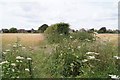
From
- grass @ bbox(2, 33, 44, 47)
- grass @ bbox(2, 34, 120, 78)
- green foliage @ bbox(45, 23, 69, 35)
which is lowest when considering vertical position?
grass @ bbox(2, 34, 120, 78)

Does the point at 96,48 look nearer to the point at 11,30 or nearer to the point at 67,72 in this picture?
the point at 67,72

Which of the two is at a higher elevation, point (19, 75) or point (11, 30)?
point (11, 30)

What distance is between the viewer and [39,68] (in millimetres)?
7035

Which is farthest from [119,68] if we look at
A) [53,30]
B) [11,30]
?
[53,30]

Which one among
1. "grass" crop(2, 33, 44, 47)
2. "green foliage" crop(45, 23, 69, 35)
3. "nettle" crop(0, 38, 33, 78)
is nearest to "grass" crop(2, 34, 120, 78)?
"nettle" crop(0, 38, 33, 78)

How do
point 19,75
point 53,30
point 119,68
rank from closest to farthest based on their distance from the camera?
point 19,75, point 119,68, point 53,30

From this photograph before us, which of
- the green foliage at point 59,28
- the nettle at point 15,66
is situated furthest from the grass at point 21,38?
the nettle at point 15,66

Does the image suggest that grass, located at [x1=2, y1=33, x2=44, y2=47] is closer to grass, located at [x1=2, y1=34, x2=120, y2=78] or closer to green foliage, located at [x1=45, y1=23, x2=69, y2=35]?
green foliage, located at [x1=45, y1=23, x2=69, y2=35]

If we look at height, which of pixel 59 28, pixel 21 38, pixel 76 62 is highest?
pixel 59 28

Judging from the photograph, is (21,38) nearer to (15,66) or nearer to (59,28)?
(59,28)

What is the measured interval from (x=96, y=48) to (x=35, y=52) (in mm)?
1899

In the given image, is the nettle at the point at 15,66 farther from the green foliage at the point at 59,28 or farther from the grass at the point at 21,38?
the green foliage at the point at 59,28

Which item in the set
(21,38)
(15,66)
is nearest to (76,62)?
(15,66)

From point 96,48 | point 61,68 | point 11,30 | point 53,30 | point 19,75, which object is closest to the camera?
point 19,75
